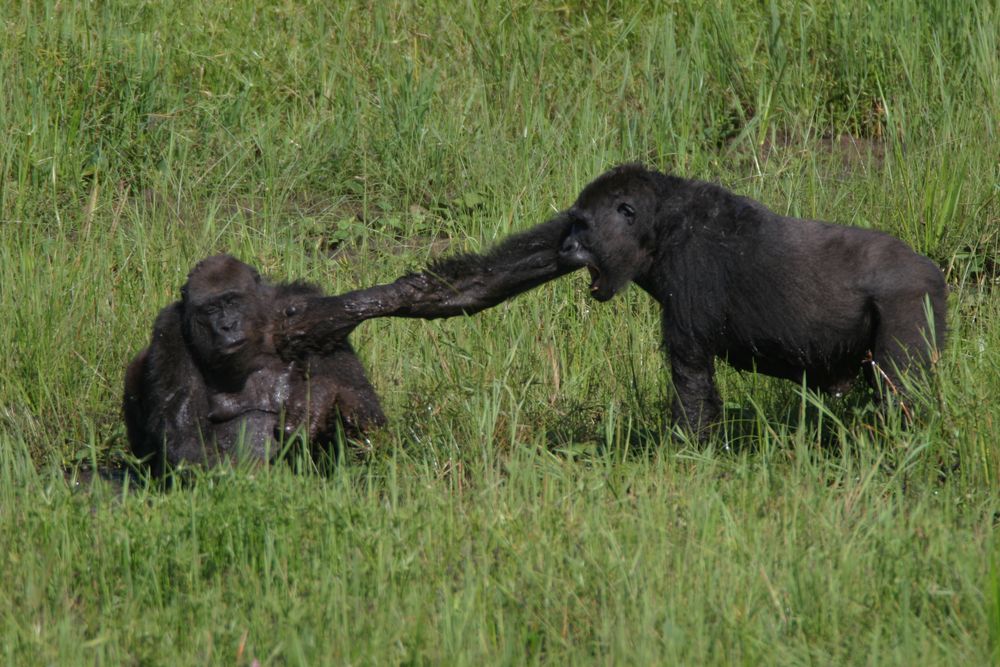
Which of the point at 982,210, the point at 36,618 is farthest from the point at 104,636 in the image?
the point at 982,210

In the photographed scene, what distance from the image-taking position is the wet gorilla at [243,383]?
6.10 m

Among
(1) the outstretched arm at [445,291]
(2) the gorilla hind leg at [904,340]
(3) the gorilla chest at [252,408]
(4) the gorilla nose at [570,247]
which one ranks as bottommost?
(3) the gorilla chest at [252,408]

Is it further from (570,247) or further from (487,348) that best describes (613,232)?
(487,348)

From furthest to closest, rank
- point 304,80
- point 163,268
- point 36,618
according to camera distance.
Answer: point 304,80 < point 163,268 < point 36,618

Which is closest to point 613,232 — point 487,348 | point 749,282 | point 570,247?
point 570,247

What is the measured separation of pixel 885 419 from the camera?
18.6 feet

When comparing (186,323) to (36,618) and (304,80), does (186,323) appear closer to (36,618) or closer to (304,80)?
(36,618)

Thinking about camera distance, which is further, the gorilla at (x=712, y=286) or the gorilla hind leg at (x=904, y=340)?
the gorilla at (x=712, y=286)

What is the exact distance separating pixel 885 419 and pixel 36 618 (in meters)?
3.20

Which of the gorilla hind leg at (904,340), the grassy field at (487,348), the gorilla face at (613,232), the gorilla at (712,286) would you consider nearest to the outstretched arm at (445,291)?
the gorilla at (712,286)

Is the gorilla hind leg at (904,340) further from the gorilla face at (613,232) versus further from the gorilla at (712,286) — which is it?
the gorilla face at (613,232)

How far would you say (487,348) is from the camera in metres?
6.91

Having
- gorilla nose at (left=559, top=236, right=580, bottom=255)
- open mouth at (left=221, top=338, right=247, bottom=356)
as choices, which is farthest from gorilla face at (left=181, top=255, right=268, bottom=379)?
gorilla nose at (left=559, top=236, right=580, bottom=255)

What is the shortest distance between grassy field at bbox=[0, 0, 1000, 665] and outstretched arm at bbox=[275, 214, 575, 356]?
467mm
